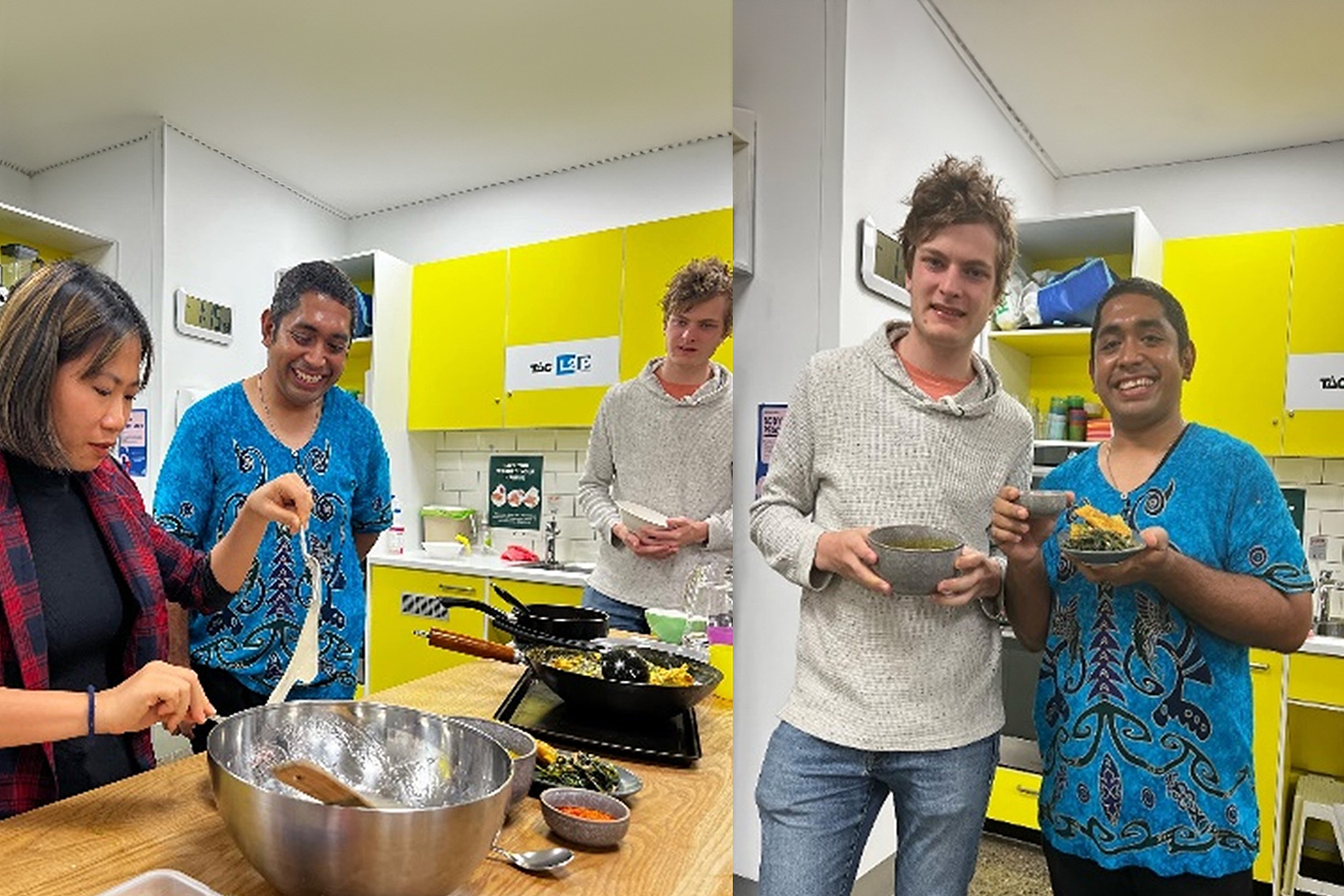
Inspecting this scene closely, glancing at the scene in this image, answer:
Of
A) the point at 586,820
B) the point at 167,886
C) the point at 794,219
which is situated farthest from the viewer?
the point at 794,219

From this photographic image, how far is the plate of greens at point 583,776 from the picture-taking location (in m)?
0.63

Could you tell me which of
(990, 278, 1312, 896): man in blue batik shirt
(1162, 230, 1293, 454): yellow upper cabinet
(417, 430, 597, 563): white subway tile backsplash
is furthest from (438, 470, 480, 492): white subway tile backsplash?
(1162, 230, 1293, 454): yellow upper cabinet

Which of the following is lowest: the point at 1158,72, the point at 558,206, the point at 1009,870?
the point at 1009,870

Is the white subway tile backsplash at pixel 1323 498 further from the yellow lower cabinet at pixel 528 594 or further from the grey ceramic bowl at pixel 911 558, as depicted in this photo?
the yellow lower cabinet at pixel 528 594

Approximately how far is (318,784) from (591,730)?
35cm

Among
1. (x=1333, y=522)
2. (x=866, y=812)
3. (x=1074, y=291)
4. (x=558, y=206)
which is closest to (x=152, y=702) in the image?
(x=558, y=206)

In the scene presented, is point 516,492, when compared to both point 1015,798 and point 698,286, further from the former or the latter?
point 1015,798

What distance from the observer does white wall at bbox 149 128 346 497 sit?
0.42 meters

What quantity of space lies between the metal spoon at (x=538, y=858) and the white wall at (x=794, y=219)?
1.02 feet

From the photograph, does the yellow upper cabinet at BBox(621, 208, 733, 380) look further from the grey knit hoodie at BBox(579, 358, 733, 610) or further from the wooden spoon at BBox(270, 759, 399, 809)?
the wooden spoon at BBox(270, 759, 399, 809)

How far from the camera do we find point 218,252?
437mm

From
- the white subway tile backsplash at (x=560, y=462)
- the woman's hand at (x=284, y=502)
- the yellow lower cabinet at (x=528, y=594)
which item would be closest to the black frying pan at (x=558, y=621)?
the yellow lower cabinet at (x=528, y=594)

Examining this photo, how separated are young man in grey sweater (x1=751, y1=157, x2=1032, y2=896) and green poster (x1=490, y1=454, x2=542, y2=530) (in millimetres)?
223

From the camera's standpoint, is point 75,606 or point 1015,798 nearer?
point 75,606
